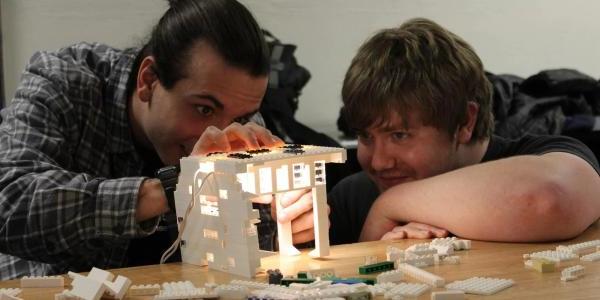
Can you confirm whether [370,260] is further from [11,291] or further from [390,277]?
[11,291]

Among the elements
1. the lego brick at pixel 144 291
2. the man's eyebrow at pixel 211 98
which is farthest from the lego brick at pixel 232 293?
the man's eyebrow at pixel 211 98

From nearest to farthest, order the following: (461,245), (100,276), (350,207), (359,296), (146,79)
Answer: (359,296) → (100,276) → (461,245) → (146,79) → (350,207)

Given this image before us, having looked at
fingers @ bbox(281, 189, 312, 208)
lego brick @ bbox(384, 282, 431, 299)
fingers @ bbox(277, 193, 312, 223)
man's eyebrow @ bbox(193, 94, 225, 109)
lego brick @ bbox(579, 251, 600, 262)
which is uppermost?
man's eyebrow @ bbox(193, 94, 225, 109)

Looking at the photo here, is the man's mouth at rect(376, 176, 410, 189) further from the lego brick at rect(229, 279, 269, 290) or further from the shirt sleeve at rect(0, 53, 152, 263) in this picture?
the lego brick at rect(229, 279, 269, 290)

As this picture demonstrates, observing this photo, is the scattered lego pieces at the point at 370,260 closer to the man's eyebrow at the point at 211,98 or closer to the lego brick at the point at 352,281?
the lego brick at the point at 352,281

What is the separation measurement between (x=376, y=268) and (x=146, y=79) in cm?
91

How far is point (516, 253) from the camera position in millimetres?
1672

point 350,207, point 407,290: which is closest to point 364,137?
point 350,207

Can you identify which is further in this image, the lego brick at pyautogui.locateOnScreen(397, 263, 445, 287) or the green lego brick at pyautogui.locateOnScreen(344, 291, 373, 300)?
the lego brick at pyautogui.locateOnScreen(397, 263, 445, 287)

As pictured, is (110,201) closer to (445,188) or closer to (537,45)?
(445,188)

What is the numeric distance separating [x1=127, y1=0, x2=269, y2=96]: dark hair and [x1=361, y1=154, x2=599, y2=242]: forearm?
0.47m

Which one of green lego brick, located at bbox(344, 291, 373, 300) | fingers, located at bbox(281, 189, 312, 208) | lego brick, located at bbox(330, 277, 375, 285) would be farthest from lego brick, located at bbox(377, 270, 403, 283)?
fingers, located at bbox(281, 189, 312, 208)

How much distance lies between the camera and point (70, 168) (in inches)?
82.0

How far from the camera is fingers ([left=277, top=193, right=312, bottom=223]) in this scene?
1726 millimetres
